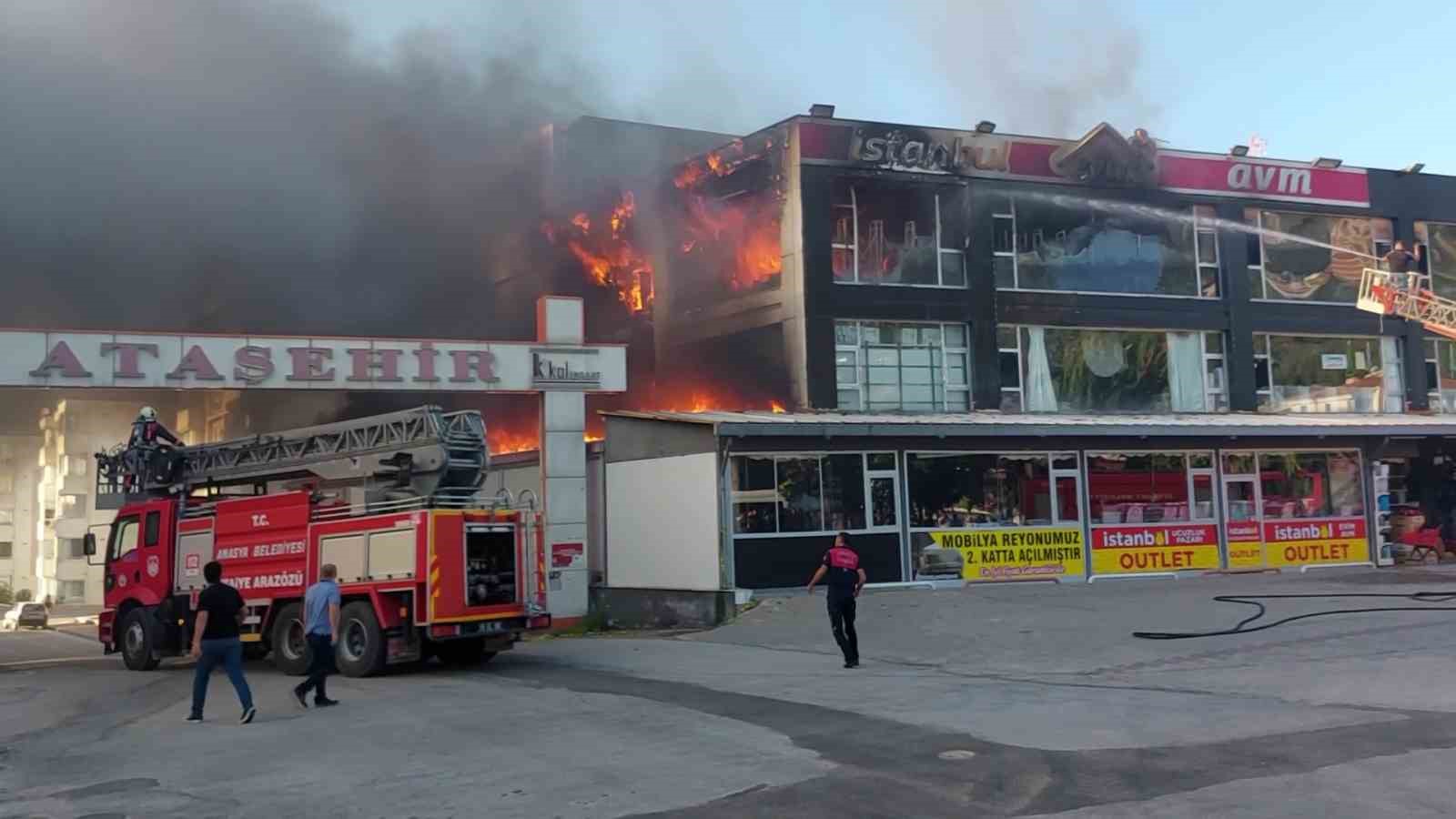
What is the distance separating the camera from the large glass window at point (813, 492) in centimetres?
2089

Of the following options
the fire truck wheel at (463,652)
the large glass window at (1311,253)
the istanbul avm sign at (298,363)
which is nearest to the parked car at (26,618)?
the istanbul avm sign at (298,363)

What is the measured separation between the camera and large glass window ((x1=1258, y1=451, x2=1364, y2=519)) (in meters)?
25.0

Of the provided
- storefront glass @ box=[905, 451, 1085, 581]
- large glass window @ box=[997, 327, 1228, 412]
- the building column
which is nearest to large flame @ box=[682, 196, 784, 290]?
the building column

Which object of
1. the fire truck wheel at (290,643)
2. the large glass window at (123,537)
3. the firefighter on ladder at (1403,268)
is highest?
the firefighter on ladder at (1403,268)

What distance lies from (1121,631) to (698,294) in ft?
47.9

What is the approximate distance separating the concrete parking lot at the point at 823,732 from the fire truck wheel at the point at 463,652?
11.0 inches

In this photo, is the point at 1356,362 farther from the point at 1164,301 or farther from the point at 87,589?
the point at 87,589

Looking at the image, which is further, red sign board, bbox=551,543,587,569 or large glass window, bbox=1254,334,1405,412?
large glass window, bbox=1254,334,1405,412

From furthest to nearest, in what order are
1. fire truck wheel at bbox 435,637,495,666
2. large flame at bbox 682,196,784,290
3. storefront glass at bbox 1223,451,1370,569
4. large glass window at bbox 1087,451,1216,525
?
large flame at bbox 682,196,784,290 → storefront glass at bbox 1223,451,1370,569 → large glass window at bbox 1087,451,1216,525 → fire truck wheel at bbox 435,637,495,666

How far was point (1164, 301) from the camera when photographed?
27.9 m

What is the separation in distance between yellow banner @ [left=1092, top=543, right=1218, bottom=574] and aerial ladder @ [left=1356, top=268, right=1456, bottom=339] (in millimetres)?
9579

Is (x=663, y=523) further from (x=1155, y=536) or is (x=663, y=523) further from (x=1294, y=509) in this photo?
(x=1294, y=509)

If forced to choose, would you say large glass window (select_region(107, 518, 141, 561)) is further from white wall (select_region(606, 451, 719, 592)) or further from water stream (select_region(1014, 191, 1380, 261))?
water stream (select_region(1014, 191, 1380, 261))

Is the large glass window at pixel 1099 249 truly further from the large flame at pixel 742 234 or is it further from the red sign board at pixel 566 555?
the red sign board at pixel 566 555
